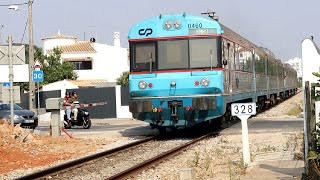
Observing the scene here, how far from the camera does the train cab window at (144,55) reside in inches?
682

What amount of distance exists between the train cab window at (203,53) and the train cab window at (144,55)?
43.0 inches

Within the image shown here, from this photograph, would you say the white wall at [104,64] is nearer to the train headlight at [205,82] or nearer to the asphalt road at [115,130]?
the asphalt road at [115,130]

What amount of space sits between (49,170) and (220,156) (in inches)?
152

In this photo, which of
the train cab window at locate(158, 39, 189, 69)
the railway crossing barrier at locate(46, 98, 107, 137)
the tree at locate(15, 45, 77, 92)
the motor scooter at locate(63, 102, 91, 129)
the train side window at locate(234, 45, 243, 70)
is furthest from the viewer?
the tree at locate(15, 45, 77, 92)

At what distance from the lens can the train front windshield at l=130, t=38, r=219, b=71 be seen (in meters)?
17.0

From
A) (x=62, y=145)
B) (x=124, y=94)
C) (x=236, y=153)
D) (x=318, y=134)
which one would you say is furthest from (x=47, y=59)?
(x=318, y=134)

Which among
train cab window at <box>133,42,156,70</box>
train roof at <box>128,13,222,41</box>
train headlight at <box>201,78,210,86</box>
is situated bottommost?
train headlight at <box>201,78,210,86</box>

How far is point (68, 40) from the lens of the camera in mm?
85688

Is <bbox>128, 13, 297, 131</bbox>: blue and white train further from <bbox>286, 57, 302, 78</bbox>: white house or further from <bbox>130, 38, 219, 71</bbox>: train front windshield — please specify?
<bbox>286, 57, 302, 78</bbox>: white house

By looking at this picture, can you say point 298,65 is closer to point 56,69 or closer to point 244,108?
point 56,69

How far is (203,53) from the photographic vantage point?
17.1 m

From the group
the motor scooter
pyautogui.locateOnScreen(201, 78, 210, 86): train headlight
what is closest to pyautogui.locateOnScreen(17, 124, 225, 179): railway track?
pyautogui.locateOnScreen(201, 78, 210, 86): train headlight

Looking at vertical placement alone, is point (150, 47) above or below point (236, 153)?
above

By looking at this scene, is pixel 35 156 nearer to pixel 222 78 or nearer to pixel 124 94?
pixel 222 78
